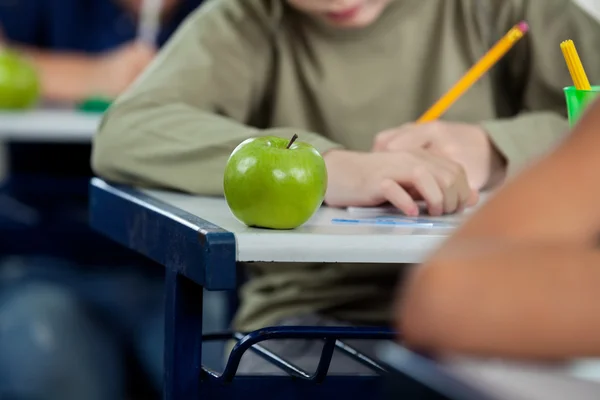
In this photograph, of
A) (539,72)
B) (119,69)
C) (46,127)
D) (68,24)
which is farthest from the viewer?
(68,24)

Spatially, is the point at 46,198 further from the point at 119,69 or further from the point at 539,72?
the point at 539,72

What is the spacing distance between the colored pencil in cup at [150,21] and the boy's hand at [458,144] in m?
1.93

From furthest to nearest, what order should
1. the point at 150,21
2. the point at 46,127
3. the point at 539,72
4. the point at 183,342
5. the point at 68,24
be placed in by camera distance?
the point at 68,24
the point at 150,21
the point at 46,127
the point at 539,72
the point at 183,342

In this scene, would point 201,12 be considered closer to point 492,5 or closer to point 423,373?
point 492,5

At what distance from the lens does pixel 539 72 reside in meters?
1.43

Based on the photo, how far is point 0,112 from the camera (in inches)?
100

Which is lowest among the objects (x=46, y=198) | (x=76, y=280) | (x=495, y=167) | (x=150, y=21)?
(x=76, y=280)

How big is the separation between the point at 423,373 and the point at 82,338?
6.17 feet

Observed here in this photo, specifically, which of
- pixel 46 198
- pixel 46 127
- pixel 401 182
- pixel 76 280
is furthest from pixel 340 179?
pixel 46 198

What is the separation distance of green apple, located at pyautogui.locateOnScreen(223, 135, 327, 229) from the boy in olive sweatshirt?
0.17m

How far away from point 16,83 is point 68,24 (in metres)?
0.79

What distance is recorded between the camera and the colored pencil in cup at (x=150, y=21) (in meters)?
3.10

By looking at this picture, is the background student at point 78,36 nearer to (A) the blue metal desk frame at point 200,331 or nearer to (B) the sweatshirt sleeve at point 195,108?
(B) the sweatshirt sleeve at point 195,108

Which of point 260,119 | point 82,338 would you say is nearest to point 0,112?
point 82,338
